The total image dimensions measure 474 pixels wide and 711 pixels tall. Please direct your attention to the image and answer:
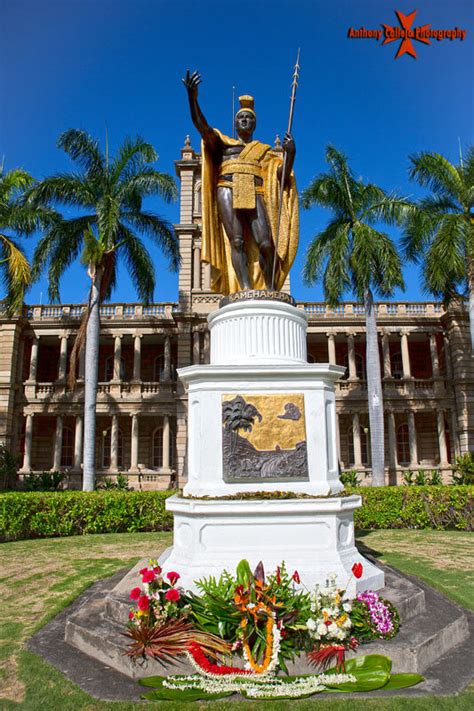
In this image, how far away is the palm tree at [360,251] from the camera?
1761 centimetres

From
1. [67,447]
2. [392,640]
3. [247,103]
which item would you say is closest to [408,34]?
[247,103]

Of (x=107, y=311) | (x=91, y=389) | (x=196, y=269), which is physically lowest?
(x=91, y=389)

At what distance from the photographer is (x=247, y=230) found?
6.92 metres

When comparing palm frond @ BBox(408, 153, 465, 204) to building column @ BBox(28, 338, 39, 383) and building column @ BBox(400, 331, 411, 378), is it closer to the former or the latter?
building column @ BBox(400, 331, 411, 378)

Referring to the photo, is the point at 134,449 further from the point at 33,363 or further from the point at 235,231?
the point at 235,231

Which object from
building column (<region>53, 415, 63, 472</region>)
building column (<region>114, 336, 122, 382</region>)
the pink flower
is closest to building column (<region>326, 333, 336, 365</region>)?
building column (<region>114, 336, 122, 382</region>)

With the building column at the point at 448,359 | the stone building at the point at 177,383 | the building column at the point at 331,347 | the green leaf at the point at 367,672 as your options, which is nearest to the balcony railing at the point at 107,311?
the stone building at the point at 177,383

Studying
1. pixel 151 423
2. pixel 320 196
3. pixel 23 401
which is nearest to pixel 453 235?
pixel 320 196

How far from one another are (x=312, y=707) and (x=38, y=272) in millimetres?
17534

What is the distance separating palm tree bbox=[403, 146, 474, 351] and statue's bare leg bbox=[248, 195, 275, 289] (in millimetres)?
11921

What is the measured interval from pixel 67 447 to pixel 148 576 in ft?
91.9

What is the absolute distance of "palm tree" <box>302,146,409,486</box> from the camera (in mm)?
17609

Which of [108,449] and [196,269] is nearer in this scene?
[196,269]

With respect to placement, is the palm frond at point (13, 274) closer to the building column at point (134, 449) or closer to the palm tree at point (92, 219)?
the palm tree at point (92, 219)
